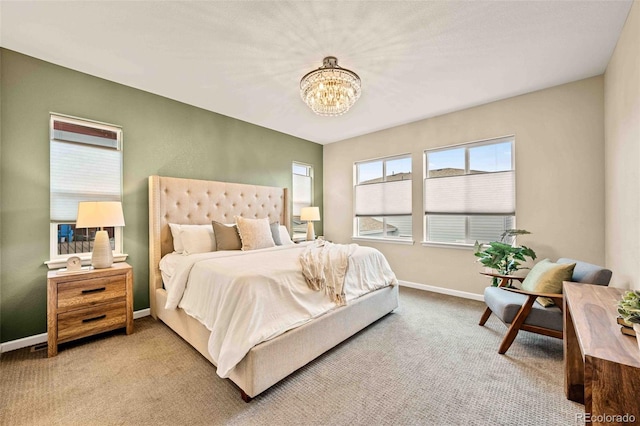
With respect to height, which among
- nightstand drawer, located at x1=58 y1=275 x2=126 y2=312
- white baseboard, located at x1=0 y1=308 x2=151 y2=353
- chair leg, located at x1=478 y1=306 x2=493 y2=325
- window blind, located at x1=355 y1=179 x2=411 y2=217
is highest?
window blind, located at x1=355 y1=179 x2=411 y2=217

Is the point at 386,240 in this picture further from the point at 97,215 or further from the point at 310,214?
the point at 97,215

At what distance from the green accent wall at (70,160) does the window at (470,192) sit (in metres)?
3.11

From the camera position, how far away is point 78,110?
109 inches

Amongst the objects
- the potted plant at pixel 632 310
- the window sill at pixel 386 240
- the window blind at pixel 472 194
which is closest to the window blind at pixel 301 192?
the window sill at pixel 386 240

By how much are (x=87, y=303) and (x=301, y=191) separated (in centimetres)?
359

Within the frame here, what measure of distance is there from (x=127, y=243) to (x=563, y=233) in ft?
16.8

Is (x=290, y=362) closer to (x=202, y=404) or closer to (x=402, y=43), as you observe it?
(x=202, y=404)

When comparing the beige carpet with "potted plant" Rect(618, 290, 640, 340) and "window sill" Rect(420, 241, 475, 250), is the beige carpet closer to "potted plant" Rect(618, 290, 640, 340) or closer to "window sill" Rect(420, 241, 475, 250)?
"potted plant" Rect(618, 290, 640, 340)

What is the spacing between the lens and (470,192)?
3797mm

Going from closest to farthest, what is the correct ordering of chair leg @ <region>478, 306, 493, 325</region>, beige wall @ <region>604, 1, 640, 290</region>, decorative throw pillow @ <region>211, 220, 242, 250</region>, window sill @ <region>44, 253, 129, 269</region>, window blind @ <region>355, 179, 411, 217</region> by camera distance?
beige wall @ <region>604, 1, 640, 290</region> → window sill @ <region>44, 253, 129, 269</region> → chair leg @ <region>478, 306, 493, 325</region> → decorative throw pillow @ <region>211, 220, 242, 250</region> → window blind @ <region>355, 179, 411, 217</region>

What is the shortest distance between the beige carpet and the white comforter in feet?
1.17

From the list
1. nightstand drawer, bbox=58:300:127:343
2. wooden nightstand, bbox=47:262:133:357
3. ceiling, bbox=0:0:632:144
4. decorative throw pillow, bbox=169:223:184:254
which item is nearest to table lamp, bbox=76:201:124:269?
wooden nightstand, bbox=47:262:133:357

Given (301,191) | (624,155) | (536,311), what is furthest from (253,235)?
(624,155)

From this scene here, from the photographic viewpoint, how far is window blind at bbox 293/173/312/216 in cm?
515
